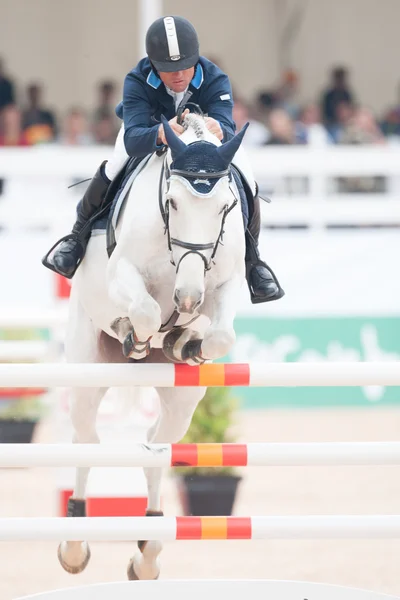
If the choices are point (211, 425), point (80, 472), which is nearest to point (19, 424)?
point (211, 425)

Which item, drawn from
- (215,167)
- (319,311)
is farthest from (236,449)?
(319,311)

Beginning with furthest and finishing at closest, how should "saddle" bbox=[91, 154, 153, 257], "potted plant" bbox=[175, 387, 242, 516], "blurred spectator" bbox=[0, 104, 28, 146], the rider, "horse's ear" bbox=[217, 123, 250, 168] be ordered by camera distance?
"blurred spectator" bbox=[0, 104, 28, 146] < "potted plant" bbox=[175, 387, 242, 516] < "saddle" bbox=[91, 154, 153, 257] < the rider < "horse's ear" bbox=[217, 123, 250, 168]

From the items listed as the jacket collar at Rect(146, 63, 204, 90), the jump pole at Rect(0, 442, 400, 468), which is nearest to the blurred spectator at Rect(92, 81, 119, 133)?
the jacket collar at Rect(146, 63, 204, 90)

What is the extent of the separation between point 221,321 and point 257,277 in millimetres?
613

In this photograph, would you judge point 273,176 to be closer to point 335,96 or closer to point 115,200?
point 335,96

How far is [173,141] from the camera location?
383cm

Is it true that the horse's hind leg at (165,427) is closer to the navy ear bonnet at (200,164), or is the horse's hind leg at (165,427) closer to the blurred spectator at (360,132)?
the navy ear bonnet at (200,164)

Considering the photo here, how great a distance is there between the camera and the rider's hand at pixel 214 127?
4141 mm

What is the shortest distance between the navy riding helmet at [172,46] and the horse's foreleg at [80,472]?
160cm

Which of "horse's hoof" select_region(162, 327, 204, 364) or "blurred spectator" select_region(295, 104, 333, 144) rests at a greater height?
"blurred spectator" select_region(295, 104, 333, 144)

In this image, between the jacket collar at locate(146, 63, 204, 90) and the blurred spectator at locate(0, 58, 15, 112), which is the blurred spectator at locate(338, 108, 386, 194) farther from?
the jacket collar at locate(146, 63, 204, 90)

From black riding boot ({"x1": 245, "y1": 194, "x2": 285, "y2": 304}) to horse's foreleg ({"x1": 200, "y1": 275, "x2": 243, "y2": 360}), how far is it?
29cm

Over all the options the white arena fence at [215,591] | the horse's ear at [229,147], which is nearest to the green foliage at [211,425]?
the white arena fence at [215,591]

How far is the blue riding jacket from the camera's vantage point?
4.29m
